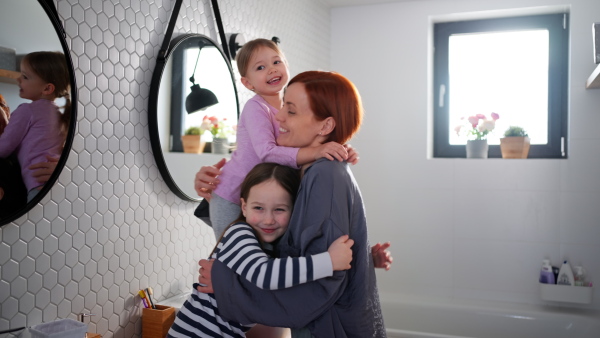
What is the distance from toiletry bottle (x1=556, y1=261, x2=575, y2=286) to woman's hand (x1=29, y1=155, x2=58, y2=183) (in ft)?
8.44

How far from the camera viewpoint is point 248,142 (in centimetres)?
173

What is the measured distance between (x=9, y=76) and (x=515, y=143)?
8.90 ft

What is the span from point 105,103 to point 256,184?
649 millimetres

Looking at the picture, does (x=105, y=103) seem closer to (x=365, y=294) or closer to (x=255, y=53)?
(x=255, y=53)

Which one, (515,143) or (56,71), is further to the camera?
(515,143)

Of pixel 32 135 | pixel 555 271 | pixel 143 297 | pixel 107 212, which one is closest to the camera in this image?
pixel 32 135

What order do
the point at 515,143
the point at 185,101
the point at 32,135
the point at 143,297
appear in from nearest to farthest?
the point at 32,135
the point at 143,297
the point at 185,101
the point at 515,143

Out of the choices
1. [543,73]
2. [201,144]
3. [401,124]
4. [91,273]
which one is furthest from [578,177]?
[91,273]

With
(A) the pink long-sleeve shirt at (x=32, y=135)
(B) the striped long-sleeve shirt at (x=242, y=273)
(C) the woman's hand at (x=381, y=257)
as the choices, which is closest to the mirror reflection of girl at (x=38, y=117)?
(A) the pink long-sleeve shirt at (x=32, y=135)

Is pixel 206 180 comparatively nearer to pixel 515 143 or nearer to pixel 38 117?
pixel 38 117

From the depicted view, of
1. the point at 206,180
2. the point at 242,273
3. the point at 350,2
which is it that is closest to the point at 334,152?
the point at 242,273

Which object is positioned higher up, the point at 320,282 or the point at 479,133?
the point at 479,133

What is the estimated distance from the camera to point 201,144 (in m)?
2.30

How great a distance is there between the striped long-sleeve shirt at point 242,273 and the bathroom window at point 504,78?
2464mm
